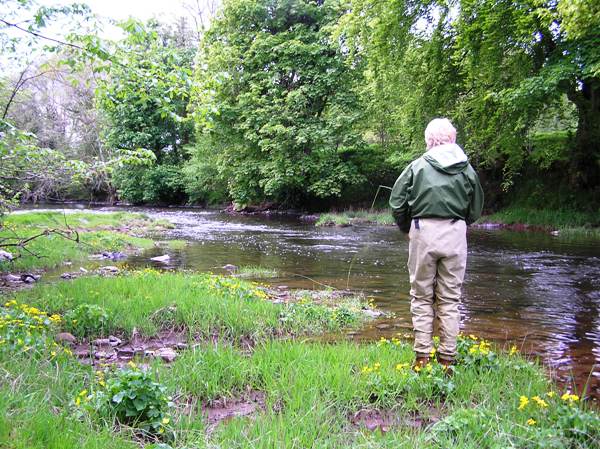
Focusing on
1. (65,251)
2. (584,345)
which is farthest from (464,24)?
(65,251)

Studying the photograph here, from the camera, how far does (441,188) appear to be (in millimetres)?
4207

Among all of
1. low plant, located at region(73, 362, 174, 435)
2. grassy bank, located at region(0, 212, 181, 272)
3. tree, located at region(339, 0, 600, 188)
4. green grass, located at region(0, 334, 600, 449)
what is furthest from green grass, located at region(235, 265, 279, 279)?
tree, located at region(339, 0, 600, 188)

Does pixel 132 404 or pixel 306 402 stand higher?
pixel 132 404

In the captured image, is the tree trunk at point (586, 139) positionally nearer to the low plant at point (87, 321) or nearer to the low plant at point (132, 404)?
the low plant at point (87, 321)

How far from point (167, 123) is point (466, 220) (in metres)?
43.9

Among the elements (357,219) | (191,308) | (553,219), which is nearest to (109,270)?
(191,308)

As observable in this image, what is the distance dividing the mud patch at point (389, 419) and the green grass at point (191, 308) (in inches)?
86.2

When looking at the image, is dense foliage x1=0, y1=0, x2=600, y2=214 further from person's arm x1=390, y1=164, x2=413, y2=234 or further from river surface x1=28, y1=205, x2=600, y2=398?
river surface x1=28, y1=205, x2=600, y2=398

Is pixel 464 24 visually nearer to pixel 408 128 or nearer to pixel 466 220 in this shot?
pixel 408 128

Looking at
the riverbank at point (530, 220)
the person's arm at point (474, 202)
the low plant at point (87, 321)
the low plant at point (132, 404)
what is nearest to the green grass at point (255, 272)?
the low plant at point (87, 321)

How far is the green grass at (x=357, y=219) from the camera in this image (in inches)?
925

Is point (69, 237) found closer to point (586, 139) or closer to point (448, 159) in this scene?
point (448, 159)

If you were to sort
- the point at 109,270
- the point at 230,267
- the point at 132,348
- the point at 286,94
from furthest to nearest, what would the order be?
the point at 286,94 < the point at 230,267 < the point at 109,270 < the point at 132,348

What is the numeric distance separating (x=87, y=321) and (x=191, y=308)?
121 cm
